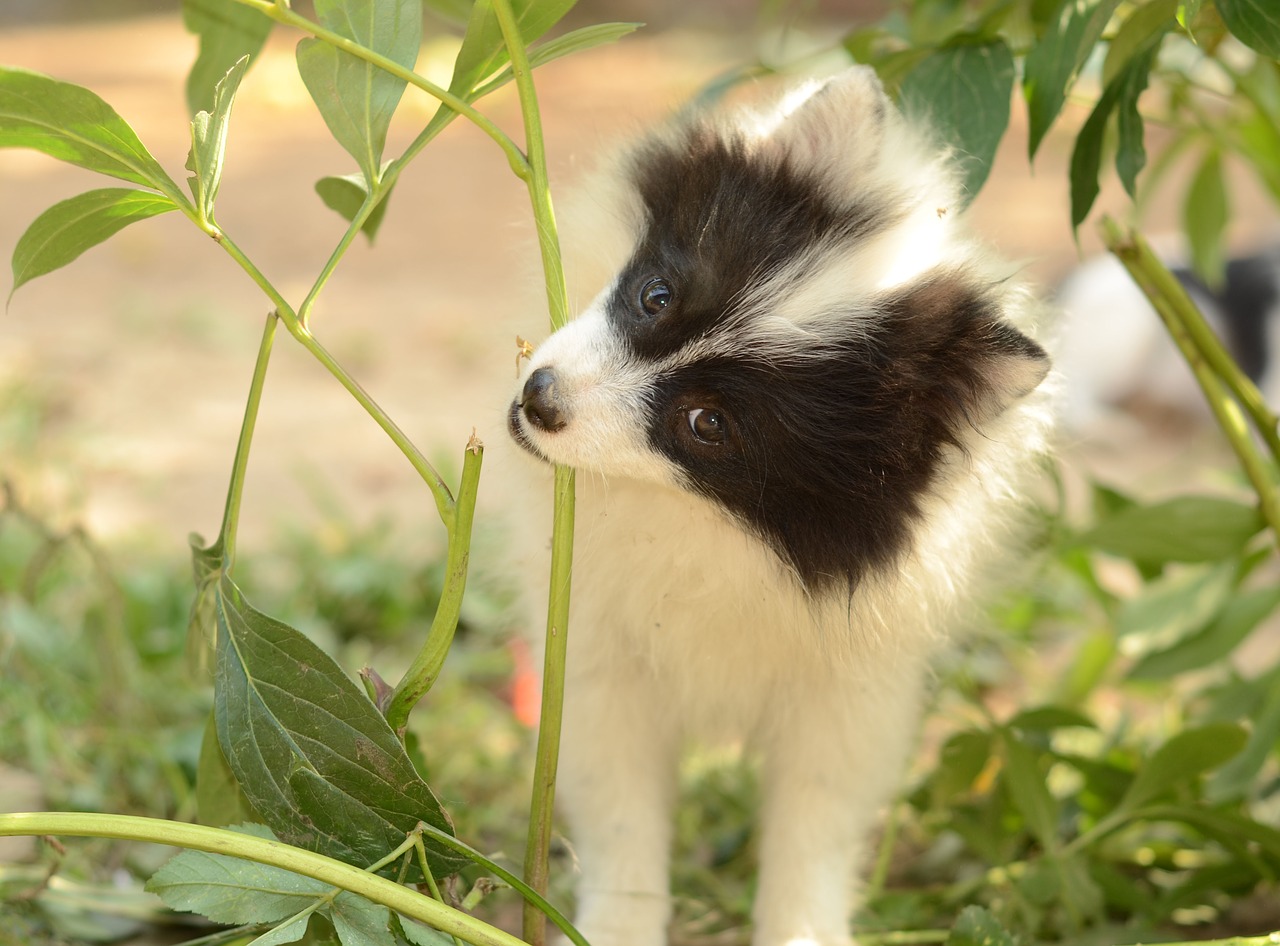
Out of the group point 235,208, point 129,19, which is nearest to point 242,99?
point 235,208

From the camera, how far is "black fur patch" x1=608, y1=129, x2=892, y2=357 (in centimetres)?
212

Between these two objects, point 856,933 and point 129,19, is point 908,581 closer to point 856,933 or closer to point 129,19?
point 856,933

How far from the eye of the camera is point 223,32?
229 centimetres

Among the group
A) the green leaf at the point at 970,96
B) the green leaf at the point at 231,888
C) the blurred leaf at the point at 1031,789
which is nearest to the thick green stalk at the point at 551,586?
the green leaf at the point at 231,888

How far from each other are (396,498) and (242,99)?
6.74 meters

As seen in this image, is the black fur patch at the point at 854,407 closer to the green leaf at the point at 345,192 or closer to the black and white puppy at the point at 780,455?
the black and white puppy at the point at 780,455

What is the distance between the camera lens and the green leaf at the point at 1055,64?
6.82ft

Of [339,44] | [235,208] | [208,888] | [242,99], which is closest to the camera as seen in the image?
[208,888]

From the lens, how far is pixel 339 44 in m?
1.78

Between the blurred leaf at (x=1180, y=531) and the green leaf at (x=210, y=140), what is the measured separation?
191 cm

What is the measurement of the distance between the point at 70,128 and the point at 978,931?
1795 millimetres

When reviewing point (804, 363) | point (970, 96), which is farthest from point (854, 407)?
point (970, 96)

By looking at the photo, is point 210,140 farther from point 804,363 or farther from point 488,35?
point 804,363

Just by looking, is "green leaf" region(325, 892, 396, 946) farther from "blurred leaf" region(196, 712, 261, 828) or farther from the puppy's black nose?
the puppy's black nose
